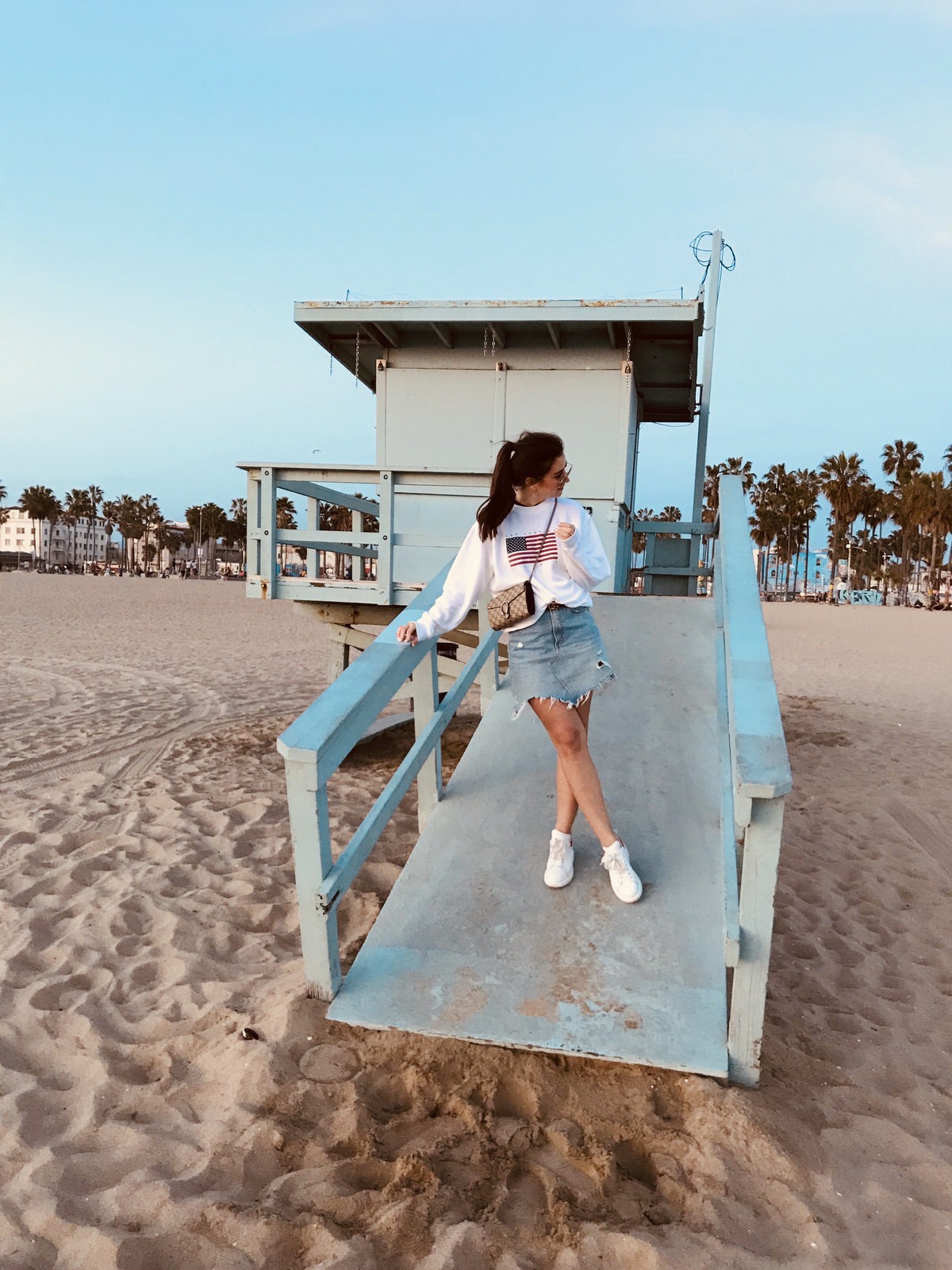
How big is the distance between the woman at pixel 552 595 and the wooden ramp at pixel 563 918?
0.22m

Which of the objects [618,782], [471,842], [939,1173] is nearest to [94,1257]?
[471,842]

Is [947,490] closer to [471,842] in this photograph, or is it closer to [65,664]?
[65,664]

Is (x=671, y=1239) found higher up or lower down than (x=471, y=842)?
lower down

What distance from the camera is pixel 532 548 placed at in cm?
308

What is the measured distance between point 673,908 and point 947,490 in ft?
220

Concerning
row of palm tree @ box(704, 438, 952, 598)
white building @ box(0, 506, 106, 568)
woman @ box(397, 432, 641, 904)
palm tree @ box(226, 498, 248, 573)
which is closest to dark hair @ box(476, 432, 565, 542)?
woman @ box(397, 432, 641, 904)

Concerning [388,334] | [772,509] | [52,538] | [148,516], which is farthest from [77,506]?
[388,334]

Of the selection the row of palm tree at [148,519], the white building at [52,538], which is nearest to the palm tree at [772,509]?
the row of palm tree at [148,519]

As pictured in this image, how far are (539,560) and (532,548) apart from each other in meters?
0.05

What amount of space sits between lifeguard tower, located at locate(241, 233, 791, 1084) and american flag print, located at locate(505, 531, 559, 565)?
23.4 inches

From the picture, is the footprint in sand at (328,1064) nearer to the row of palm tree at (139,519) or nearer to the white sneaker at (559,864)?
the white sneaker at (559,864)

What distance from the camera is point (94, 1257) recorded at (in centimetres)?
197

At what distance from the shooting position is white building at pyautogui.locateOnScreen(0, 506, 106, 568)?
422ft

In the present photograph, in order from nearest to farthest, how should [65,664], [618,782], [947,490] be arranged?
[618,782] → [65,664] → [947,490]
